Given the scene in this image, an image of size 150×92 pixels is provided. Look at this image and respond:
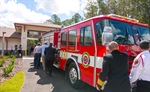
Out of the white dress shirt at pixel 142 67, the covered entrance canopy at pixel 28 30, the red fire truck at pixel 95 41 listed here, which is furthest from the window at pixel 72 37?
the covered entrance canopy at pixel 28 30

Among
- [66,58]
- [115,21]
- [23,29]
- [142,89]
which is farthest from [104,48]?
[23,29]

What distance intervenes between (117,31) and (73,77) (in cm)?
259

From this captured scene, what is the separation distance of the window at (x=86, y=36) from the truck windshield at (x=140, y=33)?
1.44m

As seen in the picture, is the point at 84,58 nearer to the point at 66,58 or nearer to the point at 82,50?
the point at 82,50

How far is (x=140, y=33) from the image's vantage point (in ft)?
16.9

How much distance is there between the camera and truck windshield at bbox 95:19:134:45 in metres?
4.44

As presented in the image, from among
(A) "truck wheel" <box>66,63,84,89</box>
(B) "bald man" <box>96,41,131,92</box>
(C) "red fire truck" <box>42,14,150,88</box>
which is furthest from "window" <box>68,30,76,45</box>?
(B) "bald man" <box>96,41,131,92</box>

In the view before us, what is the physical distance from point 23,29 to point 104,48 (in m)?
19.6

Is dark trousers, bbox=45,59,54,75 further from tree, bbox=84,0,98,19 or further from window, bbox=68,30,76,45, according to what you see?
tree, bbox=84,0,98,19

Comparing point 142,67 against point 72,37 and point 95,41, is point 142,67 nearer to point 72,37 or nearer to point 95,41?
point 95,41

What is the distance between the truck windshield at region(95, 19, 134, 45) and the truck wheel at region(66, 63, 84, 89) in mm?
1912

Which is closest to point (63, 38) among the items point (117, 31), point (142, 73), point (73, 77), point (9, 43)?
point (73, 77)

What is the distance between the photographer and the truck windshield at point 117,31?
444 cm

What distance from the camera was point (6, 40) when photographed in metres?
24.6
